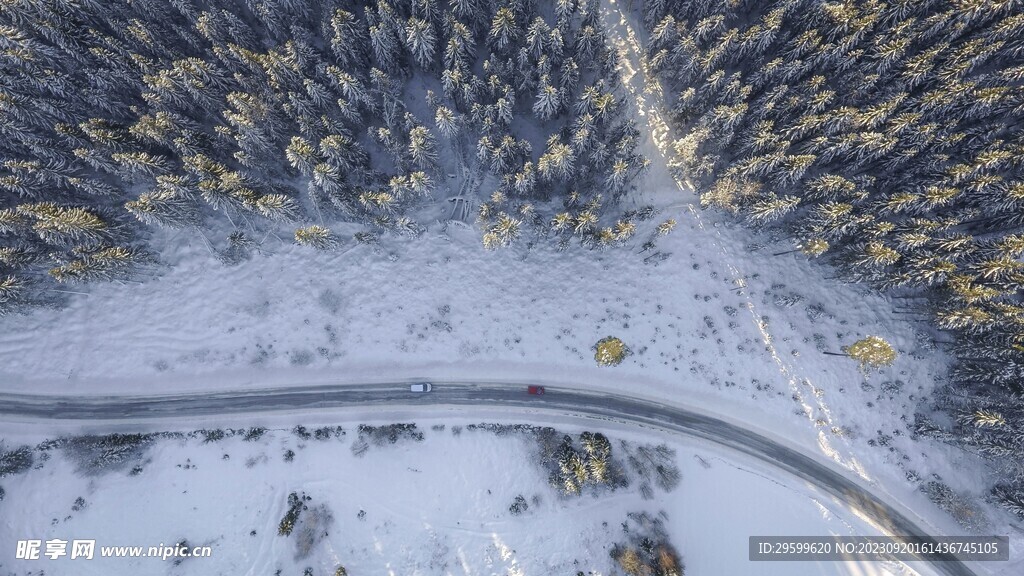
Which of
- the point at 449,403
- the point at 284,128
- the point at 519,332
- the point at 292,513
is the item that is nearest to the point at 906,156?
the point at 519,332

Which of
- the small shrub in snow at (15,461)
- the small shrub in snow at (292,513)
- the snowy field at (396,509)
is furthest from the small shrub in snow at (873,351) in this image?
the small shrub in snow at (15,461)

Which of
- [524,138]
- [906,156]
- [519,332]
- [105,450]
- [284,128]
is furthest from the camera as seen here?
[524,138]

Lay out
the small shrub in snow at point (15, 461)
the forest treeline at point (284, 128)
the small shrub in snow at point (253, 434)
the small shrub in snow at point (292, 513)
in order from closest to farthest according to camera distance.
A: the forest treeline at point (284, 128) < the small shrub in snow at point (292, 513) < the small shrub in snow at point (15, 461) < the small shrub in snow at point (253, 434)

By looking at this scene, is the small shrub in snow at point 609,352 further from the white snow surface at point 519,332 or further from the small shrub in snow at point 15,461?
the small shrub in snow at point 15,461

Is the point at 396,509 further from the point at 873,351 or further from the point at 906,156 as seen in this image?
the point at 906,156

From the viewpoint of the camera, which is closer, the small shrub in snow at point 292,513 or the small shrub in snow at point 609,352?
the small shrub in snow at point 292,513

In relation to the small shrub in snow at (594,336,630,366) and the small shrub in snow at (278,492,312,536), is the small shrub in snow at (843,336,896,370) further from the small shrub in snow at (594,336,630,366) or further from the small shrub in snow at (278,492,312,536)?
the small shrub in snow at (278,492,312,536)

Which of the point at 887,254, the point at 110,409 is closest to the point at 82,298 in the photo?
the point at 110,409
